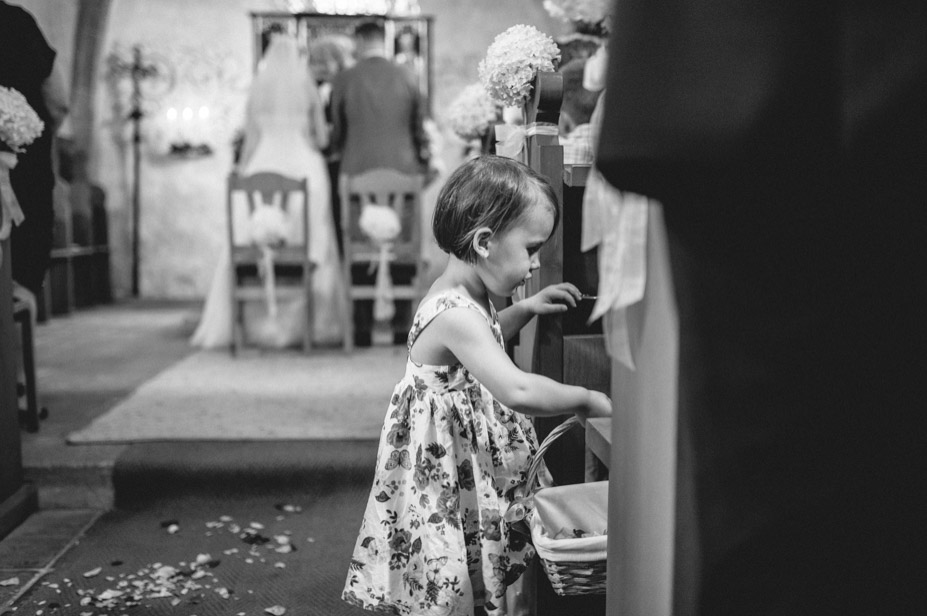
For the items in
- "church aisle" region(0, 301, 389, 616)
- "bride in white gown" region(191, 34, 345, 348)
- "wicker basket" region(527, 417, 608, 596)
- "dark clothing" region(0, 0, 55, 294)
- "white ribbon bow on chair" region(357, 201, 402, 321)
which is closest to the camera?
"wicker basket" region(527, 417, 608, 596)

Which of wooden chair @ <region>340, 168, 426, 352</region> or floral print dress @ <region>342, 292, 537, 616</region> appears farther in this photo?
wooden chair @ <region>340, 168, 426, 352</region>

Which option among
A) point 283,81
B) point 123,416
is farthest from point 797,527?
point 283,81

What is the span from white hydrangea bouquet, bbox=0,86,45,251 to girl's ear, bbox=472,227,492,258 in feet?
5.57

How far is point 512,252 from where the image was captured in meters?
1.64

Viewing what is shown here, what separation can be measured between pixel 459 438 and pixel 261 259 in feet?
10.6

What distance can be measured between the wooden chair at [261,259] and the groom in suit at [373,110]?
2.27ft

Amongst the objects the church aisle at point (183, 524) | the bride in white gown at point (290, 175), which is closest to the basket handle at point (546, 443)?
the church aisle at point (183, 524)

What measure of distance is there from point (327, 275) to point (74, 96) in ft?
15.6

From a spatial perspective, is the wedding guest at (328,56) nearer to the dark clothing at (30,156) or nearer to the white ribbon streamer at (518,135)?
the dark clothing at (30,156)

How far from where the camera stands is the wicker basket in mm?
1351

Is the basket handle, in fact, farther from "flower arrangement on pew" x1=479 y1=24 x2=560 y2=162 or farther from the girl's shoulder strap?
"flower arrangement on pew" x1=479 y1=24 x2=560 y2=162

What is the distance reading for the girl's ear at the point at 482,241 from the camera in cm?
161

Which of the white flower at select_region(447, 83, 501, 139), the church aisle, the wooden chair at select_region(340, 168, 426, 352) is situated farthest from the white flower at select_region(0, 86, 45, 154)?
the wooden chair at select_region(340, 168, 426, 352)

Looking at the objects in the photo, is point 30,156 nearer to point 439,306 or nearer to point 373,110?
point 439,306
